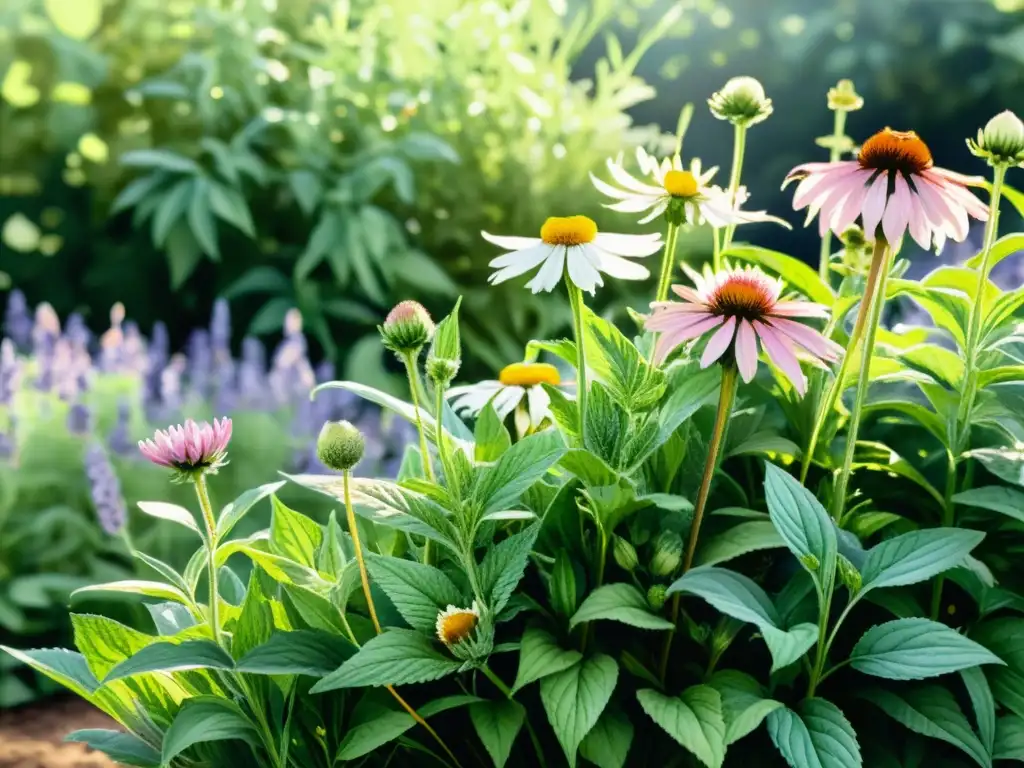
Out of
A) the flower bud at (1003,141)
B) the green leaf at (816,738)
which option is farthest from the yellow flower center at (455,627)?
the flower bud at (1003,141)

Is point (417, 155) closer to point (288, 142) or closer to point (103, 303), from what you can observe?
point (288, 142)

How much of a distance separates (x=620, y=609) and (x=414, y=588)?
19cm

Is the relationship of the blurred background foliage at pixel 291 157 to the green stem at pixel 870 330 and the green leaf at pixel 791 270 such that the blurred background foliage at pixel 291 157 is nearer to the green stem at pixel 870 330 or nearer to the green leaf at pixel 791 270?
the green leaf at pixel 791 270

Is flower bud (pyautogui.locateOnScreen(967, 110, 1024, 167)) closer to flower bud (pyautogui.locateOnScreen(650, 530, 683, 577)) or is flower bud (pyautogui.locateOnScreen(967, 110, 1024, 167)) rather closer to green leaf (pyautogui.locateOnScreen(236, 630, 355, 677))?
flower bud (pyautogui.locateOnScreen(650, 530, 683, 577))

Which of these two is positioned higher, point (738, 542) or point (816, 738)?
point (738, 542)

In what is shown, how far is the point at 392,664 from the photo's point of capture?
1.08 m

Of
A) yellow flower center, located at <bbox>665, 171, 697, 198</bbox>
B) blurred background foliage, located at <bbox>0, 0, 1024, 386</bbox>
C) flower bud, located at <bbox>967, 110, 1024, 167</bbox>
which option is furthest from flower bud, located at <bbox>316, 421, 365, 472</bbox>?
blurred background foliage, located at <bbox>0, 0, 1024, 386</bbox>

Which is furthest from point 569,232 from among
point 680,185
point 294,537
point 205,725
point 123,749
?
point 123,749

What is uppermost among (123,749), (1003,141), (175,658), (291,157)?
(291,157)

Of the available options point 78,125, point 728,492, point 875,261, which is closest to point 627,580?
point 728,492

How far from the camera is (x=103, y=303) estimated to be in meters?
3.42

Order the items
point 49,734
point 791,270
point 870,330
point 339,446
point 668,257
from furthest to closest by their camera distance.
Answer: point 49,734 → point 791,270 → point 668,257 → point 870,330 → point 339,446

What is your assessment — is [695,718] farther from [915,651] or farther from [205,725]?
[205,725]

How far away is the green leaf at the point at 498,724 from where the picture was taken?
1098mm
